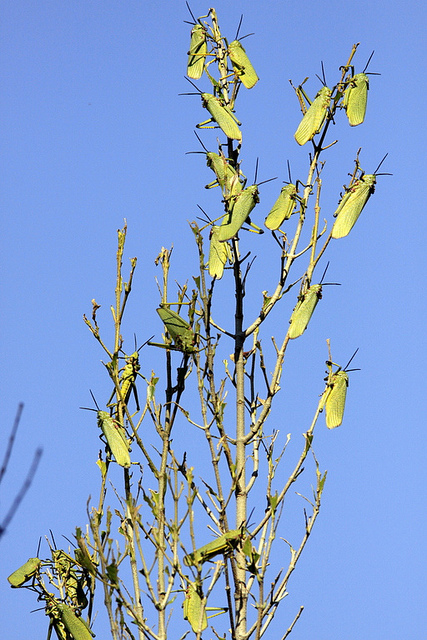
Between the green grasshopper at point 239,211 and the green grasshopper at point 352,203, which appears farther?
the green grasshopper at point 352,203

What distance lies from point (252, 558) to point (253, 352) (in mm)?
860

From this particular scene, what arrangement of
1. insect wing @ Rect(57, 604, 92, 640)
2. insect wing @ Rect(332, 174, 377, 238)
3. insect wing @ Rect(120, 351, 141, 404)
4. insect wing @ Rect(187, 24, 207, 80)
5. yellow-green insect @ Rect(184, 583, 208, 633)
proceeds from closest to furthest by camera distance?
yellow-green insect @ Rect(184, 583, 208, 633) < insect wing @ Rect(57, 604, 92, 640) < insect wing @ Rect(120, 351, 141, 404) < insect wing @ Rect(332, 174, 377, 238) < insect wing @ Rect(187, 24, 207, 80)

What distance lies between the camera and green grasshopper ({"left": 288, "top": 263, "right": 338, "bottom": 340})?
10.1 feet

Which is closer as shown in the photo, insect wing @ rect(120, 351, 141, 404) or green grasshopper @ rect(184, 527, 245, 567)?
green grasshopper @ rect(184, 527, 245, 567)

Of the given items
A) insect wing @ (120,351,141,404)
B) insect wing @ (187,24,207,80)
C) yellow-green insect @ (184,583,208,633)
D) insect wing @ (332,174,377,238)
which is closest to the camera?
yellow-green insect @ (184,583,208,633)

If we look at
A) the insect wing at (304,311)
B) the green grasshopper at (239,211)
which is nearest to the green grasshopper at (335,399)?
the insect wing at (304,311)

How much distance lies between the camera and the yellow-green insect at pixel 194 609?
104 inches

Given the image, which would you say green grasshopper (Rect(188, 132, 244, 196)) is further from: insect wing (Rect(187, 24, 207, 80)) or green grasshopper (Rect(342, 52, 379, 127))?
green grasshopper (Rect(342, 52, 379, 127))

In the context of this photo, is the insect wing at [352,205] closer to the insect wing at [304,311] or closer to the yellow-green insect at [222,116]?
the insect wing at [304,311]

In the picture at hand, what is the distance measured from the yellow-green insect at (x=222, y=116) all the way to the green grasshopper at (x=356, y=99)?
0.50m

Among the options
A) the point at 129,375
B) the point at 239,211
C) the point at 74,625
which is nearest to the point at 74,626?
the point at 74,625

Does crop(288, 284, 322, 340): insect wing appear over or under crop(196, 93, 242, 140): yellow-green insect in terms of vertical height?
under

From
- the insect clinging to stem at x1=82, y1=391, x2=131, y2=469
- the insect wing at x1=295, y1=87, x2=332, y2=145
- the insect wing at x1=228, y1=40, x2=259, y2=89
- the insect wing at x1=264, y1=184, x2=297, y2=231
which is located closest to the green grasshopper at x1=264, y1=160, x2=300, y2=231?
the insect wing at x1=264, y1=184, x2=297, y2=231

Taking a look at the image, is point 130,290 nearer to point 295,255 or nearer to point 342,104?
point 295,255
